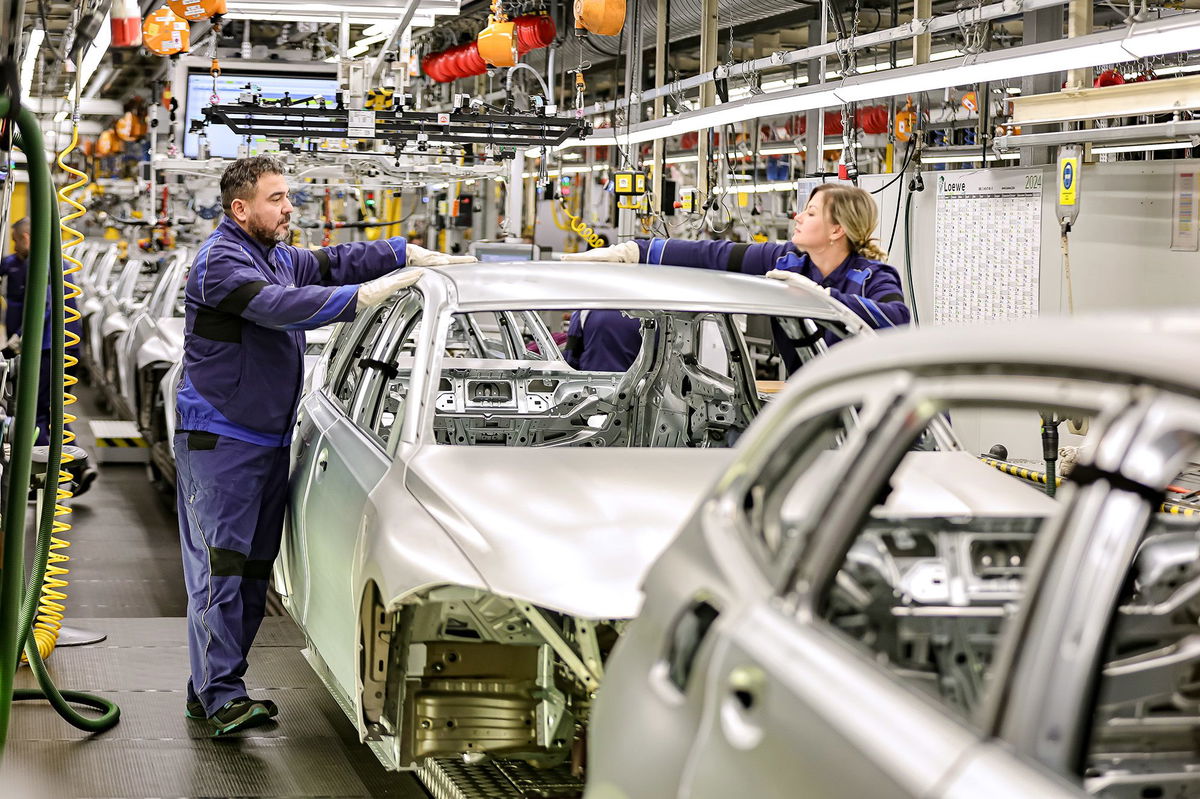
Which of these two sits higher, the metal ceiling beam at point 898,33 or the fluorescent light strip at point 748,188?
the metal ceiling beam at point 898,33

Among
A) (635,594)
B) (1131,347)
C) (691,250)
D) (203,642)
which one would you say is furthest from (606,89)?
(1131,347)

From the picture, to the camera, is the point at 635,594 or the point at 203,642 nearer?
the point at 635,594

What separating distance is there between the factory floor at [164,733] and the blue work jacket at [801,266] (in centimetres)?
202

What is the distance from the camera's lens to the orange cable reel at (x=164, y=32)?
23.7ft

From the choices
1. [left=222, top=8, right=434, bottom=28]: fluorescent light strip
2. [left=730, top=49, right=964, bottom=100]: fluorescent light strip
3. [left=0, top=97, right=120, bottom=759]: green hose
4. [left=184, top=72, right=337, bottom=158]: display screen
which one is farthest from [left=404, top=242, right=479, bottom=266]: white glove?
[left=730, top=49, right=964, bottom=100]: fluorescent light strip

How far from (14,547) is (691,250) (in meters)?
2.95

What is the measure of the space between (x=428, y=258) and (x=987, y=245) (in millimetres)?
4297

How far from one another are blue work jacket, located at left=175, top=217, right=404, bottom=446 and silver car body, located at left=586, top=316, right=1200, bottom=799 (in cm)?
226

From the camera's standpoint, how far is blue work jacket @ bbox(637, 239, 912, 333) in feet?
15.9

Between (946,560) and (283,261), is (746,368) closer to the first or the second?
(283,261)

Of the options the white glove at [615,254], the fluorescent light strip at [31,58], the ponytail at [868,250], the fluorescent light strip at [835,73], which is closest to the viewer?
the fluorescent light strip at [31,58]

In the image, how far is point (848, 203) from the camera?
16.4 ft

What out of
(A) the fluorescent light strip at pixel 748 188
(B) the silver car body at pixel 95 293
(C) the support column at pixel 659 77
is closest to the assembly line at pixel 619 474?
(C) the support column at pixel 659 77

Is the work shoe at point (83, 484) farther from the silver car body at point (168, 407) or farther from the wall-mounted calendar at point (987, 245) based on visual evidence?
the wall-mounted calendar at point (987, 245)
